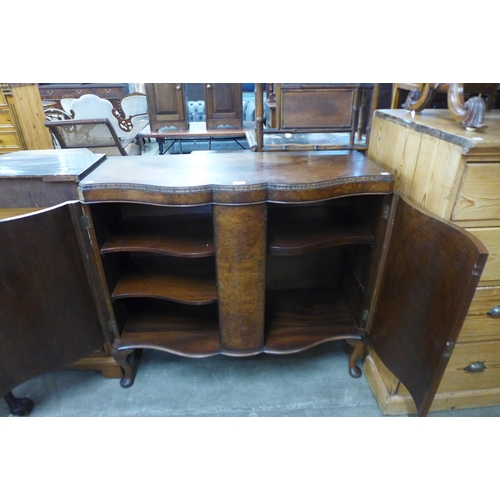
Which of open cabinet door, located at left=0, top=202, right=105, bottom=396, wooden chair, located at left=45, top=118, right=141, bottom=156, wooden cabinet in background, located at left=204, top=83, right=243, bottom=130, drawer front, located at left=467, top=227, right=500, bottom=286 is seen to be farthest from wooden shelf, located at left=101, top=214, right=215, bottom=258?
wooden cabinet in background, located at left=204, top=83, right=243, bottom=130

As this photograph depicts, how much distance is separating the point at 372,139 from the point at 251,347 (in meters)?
0.91

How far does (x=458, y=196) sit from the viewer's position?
0.89 metres

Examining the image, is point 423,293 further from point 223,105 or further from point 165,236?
point 223,105

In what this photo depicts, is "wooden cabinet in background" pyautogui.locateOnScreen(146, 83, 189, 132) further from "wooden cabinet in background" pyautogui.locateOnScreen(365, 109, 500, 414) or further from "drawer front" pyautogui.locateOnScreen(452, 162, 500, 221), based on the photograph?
"drawer front" pyautogui.locateOnScreen(452, 162, 500, 221)

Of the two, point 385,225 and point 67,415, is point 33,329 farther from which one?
point 385,225

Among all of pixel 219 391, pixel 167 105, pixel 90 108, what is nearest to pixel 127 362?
pixel 219 391

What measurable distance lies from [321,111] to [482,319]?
2.90 ft

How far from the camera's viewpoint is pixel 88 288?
115 centimetres

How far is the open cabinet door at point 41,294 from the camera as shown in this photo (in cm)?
94

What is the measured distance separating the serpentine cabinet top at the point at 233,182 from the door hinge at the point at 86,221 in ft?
0.20

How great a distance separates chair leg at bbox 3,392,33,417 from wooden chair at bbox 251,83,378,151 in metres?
1.31

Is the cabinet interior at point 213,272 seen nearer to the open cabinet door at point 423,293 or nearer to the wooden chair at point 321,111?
the open cabinet door at point 423,293

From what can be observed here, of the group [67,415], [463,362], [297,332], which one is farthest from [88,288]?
[463,362]

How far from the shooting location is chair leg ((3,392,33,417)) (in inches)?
50.2
